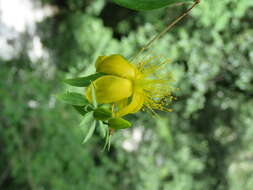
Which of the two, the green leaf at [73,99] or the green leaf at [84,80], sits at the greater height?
the green leaf at [84,80]

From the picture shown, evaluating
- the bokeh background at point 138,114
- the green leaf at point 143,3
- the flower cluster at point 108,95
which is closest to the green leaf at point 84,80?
the flower cluster at point 108,95

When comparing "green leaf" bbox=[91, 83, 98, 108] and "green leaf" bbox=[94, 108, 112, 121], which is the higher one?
"green leaf" bbox=[91, 83, 98, 108]

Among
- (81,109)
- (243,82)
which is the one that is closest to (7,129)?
(243,82)

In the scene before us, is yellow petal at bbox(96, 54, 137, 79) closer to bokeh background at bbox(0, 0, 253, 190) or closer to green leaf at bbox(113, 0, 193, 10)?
green leaf at bbox(113, 0, 193, 10)

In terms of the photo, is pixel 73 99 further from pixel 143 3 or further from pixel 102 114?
pixel 143 3

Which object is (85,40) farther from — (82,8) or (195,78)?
(195,78)

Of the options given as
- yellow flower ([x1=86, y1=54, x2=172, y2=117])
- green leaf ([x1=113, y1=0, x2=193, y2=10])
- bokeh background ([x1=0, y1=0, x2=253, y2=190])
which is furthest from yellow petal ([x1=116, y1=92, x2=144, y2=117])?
bokeh background ([x1=0, y1=0, x2=253, y2=190])

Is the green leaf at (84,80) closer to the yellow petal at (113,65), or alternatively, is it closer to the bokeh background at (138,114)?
the yellow petal at (113,65)
